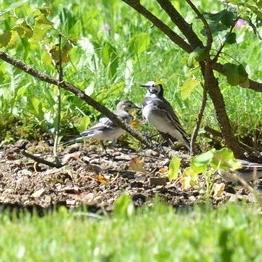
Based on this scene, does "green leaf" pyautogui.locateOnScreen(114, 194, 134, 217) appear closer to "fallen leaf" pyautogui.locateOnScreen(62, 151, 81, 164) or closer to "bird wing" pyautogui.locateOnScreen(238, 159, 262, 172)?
"bird wing" pyautogui.locateOnScreen(238, 159, 262, 172)

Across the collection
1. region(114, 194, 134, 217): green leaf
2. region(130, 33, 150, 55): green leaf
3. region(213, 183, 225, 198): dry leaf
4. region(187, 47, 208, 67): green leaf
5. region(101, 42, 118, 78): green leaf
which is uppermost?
region(130, 33, 150, 55): green leaf

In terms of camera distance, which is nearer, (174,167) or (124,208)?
(124,208)

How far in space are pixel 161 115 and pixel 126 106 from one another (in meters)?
0.46

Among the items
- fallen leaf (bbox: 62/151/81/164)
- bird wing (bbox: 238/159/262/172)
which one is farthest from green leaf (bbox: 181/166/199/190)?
fallen leaf (bbox: 62/151/81/164)

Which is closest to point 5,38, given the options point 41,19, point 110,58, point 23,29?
point 23,29

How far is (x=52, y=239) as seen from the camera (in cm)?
529

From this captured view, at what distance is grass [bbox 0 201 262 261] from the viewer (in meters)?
4.95

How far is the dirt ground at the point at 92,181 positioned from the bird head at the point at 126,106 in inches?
16.3

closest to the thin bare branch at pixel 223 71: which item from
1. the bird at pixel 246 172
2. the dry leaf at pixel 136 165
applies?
the bird at pixel 246 172

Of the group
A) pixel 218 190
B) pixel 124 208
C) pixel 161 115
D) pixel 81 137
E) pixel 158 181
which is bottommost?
pixel 124 208

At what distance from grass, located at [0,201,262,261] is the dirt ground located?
141cm

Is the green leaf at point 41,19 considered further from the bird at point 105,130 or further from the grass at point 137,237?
the grass at point 137,237

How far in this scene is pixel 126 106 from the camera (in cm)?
952

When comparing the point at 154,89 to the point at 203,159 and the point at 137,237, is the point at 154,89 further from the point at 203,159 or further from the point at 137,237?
the point at 137,237
